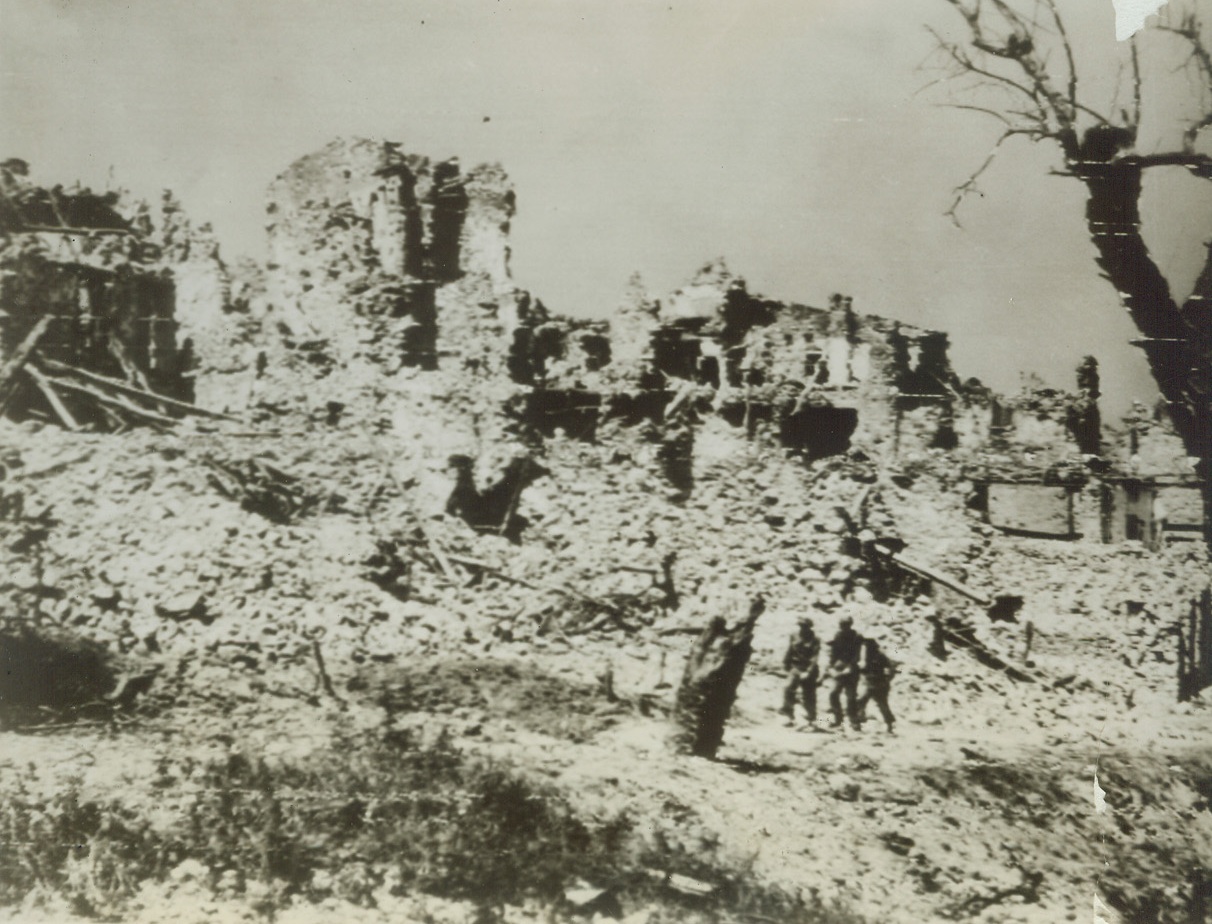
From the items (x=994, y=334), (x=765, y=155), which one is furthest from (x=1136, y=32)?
(x=765, y=155)

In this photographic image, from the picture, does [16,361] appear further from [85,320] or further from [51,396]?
[85,320]

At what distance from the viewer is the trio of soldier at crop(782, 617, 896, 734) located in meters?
3.18

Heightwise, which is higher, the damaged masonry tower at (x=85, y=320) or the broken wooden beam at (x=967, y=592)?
the damaged masonry tower at (x=85, y=320)

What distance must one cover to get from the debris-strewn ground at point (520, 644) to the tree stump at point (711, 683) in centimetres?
5

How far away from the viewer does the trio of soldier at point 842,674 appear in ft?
10.4

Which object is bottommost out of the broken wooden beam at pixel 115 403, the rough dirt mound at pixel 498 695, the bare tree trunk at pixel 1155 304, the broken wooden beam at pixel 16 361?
→ the rough dirt mound at pixel 498 695

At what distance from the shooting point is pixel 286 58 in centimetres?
322

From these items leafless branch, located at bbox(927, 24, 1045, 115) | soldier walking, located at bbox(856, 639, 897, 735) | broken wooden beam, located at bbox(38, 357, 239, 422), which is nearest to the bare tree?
leafless branch, located at bbox(927, 24, 1045, 115)

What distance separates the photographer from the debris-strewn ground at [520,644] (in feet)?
10.3

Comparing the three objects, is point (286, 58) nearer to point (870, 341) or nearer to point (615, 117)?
point (615, 117)

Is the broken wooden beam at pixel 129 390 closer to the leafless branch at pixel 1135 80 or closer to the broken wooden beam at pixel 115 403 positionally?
the broken wooden beam at pixel 115 403

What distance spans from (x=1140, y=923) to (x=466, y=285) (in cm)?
338

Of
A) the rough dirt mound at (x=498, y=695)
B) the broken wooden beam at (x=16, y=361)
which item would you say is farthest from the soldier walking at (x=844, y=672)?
the broken wooden beam at (x=16, y=361)

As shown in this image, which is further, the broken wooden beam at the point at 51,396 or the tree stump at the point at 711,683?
the broken wooden beam at the point at 51,396
